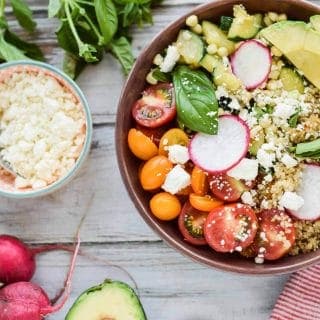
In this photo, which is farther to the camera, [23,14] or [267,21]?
[23,14]

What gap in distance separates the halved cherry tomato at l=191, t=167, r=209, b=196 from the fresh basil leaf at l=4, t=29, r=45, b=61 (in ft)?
1.55

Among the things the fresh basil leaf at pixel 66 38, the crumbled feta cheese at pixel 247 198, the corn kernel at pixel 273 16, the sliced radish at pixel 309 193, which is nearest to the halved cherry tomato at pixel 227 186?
the crumbled feta cheese at pixel 247 198

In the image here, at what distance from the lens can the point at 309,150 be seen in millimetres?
1430

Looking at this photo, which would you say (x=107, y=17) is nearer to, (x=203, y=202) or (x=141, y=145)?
(x=141, y=145)

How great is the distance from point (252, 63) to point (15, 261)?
0.64 m

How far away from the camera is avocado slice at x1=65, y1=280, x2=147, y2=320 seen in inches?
61.4

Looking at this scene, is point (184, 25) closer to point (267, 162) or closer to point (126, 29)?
point (126, 29)

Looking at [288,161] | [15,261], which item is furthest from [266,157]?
[15,261]

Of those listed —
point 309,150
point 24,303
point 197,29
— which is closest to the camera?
point 309,150

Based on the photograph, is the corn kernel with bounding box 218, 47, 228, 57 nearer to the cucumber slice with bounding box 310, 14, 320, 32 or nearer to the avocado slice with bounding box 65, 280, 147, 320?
the cucumber slice with bounding box 310, 14, 320, 32

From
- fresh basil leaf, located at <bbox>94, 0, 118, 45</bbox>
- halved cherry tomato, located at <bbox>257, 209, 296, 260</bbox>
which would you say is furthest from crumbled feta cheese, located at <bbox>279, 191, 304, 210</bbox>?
fresh basil leaf, located at <bbox>94, 0, 118, 45</bbox>

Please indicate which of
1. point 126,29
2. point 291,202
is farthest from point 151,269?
point 126,29

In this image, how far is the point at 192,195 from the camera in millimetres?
1487

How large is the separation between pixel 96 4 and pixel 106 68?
20cm
